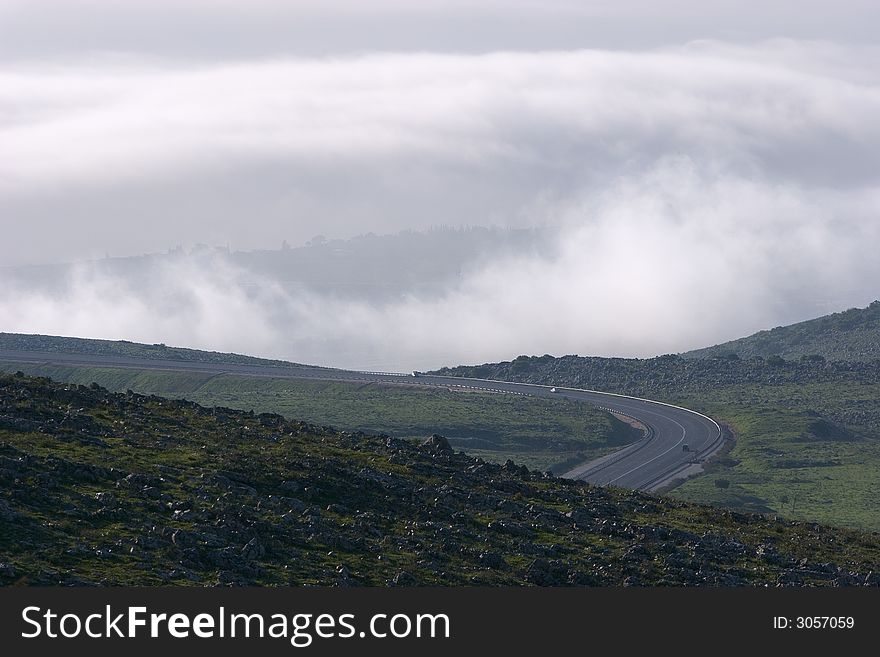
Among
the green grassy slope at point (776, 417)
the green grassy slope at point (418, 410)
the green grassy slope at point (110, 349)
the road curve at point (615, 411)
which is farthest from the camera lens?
the green grassy slope at point (110, 349)

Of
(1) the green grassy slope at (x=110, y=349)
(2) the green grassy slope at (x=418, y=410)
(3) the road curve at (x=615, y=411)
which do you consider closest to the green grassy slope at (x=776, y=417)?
(3) the road curve at (x=615, y=411)

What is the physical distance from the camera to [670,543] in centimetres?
5125

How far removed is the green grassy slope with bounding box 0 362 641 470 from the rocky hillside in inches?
2596

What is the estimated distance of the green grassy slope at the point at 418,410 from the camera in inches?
5315

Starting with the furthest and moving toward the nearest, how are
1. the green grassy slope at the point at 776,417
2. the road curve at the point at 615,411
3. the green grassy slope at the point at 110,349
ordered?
the green grassy slope at the point at 110,349 < the road curve at the point at 615,411 < the green grassy slope at the point at 776,417

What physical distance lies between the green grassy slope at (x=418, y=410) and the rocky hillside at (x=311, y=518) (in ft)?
216

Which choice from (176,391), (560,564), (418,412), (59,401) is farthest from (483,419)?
(560,564)

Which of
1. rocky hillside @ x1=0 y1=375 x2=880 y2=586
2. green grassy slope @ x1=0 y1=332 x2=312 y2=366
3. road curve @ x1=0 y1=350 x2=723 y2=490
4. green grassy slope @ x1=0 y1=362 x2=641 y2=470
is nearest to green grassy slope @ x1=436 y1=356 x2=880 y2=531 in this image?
road curve @ x1=0 y1=350 x2=723 y2=490

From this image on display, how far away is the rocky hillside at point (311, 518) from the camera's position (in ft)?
131

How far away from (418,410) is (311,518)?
102 m

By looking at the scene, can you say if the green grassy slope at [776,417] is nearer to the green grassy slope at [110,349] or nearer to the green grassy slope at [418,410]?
the green grassy slope at [418,410]

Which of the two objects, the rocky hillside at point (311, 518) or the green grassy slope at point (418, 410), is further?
the green grassy slope at point (418, 410)

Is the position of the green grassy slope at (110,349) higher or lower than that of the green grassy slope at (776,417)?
higher

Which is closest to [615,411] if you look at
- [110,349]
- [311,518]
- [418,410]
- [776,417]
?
[776,417]
